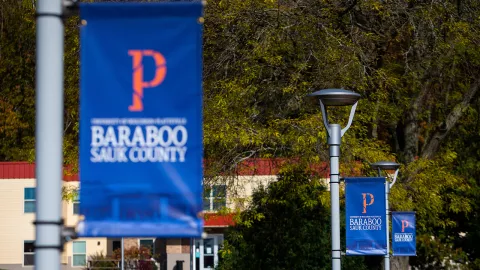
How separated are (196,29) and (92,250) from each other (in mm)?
48646

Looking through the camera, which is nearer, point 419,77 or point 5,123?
point 419,77

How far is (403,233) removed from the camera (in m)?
25.8

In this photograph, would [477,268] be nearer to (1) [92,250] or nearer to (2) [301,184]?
(2) [301,184]

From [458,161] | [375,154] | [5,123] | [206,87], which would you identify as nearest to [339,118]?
[375,154]

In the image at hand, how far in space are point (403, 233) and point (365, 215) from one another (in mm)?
5112

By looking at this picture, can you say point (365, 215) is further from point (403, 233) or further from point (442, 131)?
point (442, 131)

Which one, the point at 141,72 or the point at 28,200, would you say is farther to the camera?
the point at 28,200

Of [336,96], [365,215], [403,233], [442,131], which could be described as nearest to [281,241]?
[403,233]

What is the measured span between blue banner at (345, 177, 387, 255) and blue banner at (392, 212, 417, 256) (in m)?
3.92

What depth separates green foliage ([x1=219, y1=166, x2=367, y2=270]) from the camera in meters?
28.4

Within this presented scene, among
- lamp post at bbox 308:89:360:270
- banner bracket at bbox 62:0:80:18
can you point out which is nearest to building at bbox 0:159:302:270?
lamp post at bbox 308:89:360:270

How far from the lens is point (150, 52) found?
18.5ft

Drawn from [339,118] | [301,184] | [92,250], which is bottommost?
[92,250]

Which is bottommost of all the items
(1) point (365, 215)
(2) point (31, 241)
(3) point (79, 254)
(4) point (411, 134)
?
(3) point (79, 254)
